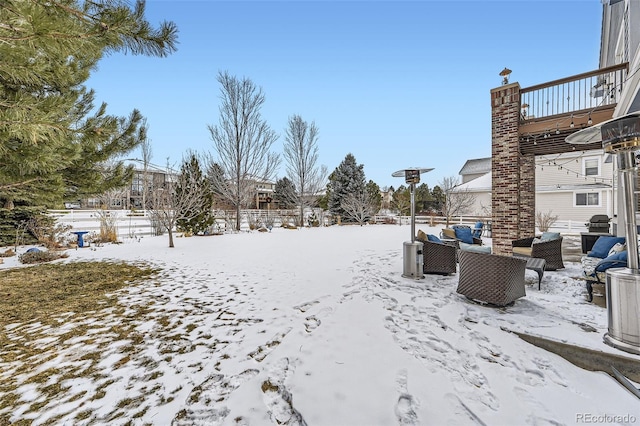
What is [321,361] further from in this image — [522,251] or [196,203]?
[196,203]

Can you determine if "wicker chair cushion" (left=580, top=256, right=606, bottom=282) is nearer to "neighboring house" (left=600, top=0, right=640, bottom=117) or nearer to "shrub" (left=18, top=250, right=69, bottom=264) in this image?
"neighboring house" (left=600, top=0, right=640, bottom=117)

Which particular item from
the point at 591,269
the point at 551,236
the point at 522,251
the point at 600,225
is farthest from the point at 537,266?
the point at 600,225

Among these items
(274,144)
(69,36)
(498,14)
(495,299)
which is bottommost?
(495,299)

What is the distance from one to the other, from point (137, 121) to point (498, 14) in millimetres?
11889

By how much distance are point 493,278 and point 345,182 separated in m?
18.7

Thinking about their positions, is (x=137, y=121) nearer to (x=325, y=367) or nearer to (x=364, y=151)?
(x=325, y=367)

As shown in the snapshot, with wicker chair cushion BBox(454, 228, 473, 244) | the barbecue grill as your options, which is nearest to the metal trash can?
wicker chair cushion BBox(454, 228, 473, 244)

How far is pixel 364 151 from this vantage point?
2508 centimetres

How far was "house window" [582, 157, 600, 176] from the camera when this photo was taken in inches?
592

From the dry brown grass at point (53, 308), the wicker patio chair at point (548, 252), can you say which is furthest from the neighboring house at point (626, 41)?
the dry brown grass at point (53, 308)

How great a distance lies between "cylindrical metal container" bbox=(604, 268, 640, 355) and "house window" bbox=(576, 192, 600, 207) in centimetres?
1778

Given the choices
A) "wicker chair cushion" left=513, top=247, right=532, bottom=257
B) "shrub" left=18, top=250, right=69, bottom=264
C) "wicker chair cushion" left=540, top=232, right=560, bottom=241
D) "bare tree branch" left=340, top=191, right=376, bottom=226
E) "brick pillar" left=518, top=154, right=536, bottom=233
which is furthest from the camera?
"bare tree branch" left=340, top=191, right=376, bottom=226

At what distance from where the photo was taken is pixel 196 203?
12578 millimetres

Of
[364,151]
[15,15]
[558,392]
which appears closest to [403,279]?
[558,392]
